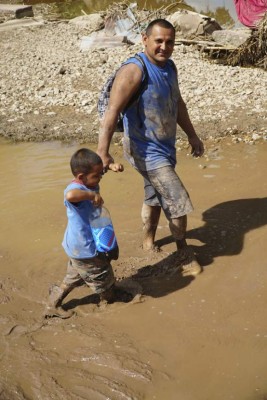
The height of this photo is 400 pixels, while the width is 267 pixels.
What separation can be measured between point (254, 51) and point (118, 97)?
6293 mm

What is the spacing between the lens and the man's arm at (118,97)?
3.45 meters

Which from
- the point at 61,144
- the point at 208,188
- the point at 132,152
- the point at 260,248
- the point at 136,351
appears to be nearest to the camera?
the point at 136,351

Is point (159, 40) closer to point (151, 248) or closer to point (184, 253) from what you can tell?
point (184, 253)

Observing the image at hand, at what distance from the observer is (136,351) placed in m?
3.16

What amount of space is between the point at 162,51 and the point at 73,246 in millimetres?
1364

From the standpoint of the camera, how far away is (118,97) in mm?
3467

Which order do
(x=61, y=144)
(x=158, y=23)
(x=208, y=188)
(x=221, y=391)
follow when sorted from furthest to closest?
(x=61, y=144), (x=208, y=188), (x=158, y=23), (x=221, y=391)

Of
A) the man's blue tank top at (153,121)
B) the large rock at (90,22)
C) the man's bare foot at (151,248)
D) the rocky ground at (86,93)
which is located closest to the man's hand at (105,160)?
the man's blue tank top at (153,121)

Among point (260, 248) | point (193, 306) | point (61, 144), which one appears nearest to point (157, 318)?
point (193, 306)

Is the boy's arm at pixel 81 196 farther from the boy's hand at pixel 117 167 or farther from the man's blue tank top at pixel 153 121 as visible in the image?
the man's blue tank top at pixel 153 121

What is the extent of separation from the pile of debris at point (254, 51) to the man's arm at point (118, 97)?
5970 millimetres

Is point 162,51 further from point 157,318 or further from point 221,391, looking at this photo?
point 221,391

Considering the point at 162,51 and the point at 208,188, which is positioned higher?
the point at 162,51

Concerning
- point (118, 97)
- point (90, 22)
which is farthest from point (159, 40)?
point (90, 22)
